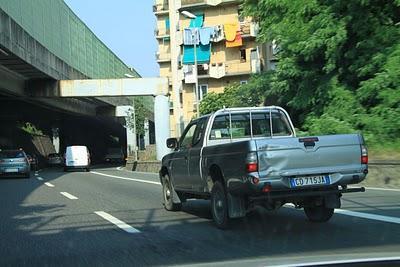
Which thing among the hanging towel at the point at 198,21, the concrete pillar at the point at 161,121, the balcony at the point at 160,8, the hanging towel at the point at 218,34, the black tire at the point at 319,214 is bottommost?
the black tire at the point at 319,214

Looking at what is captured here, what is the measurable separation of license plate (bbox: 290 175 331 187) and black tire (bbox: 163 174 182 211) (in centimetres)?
400

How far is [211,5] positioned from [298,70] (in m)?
35.1

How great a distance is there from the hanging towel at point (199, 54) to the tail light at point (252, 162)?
49.2 meters

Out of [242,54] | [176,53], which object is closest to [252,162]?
[242,54]

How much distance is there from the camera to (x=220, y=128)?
10867mm

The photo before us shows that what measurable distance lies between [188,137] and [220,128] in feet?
3.51

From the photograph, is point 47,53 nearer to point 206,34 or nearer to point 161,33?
point 206,34

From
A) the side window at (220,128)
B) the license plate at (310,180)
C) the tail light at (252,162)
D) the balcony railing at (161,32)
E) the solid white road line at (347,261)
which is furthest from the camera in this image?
the balcony railing at (161,32)

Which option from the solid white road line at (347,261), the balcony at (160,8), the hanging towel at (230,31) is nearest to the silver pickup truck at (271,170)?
the solid white road line at (347,261)

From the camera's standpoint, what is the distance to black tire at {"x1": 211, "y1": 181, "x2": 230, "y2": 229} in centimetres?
938

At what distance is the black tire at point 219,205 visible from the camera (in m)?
9.38

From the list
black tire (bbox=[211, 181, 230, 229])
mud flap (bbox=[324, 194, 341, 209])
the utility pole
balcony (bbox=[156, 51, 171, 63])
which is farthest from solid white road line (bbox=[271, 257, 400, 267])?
balcony (bbox=[156, 51, 171, 63])

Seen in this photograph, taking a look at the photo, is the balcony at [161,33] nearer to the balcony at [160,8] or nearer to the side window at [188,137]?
the balcony at [160,8]

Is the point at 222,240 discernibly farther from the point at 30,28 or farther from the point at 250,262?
the point at 30,28
